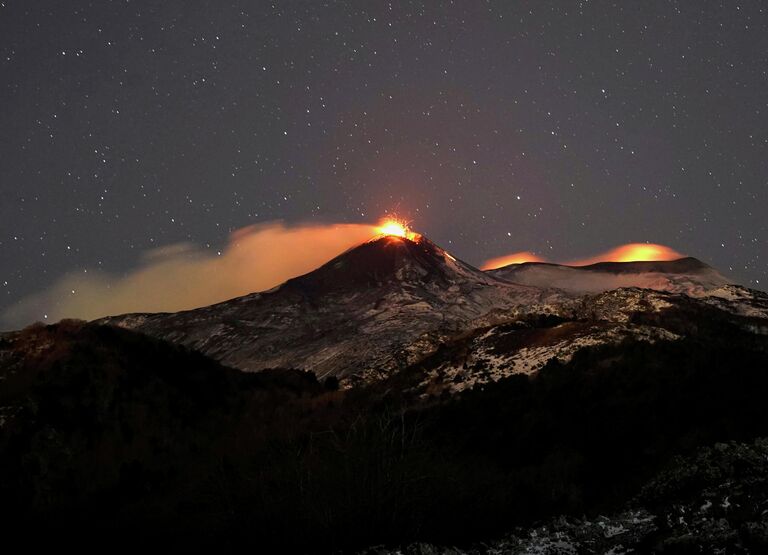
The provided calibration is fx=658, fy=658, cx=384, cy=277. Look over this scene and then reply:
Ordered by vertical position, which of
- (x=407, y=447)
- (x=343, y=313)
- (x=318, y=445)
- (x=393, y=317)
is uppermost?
(x=343, y=313)

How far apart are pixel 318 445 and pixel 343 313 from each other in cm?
14562

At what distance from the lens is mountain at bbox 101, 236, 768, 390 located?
49.9m

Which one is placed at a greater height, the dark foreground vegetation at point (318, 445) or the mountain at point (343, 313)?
the mountain at point (343, 313)

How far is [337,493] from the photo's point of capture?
1038cm

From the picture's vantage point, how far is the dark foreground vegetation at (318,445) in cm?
1058

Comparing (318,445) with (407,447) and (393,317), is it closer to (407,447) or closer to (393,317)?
(407,447)

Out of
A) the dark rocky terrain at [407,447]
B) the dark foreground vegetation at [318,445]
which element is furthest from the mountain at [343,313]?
the dark foreground vegetation at [318,445]

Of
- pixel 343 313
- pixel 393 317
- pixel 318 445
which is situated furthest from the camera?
pixel 343 313

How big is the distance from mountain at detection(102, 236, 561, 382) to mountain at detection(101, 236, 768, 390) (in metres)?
0.33

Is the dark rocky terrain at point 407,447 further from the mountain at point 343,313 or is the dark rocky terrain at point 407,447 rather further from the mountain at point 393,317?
the mountain at point 343,313

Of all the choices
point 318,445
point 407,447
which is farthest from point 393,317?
point 407,447

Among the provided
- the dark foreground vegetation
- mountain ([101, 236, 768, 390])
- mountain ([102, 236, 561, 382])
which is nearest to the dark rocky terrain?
the dark foreground vegetation

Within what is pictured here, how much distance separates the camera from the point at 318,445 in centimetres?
1161

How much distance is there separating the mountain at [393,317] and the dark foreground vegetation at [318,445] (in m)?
10.1
